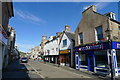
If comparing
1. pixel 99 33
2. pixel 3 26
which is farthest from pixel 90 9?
pixel 3 26

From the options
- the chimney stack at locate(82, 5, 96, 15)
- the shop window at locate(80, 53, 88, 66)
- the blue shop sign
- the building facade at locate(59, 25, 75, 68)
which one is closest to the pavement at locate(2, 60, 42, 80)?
the shop window at locate(80, 53, 88, 66)

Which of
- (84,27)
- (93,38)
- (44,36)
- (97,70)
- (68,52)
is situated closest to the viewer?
(97,70)

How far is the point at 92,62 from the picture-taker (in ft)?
52.6

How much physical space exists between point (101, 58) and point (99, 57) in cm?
32

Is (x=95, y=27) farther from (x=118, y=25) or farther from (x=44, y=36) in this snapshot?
(x=44, y=36)

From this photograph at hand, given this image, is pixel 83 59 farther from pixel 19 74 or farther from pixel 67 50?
pixel 19 74

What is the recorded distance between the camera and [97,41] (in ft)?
48.8

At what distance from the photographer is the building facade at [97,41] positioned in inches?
532

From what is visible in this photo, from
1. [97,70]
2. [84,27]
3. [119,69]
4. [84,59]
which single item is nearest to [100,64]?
[97,70]

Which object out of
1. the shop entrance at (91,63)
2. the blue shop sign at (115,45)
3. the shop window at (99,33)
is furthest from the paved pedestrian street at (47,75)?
the shop window at (99,33)

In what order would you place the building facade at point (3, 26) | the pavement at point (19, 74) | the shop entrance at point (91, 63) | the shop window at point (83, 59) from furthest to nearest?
1. the shop window at point (83, 59)
2. the shop entrance at point (91, 63)
3. the pavement at point (19, 74)
4. the building facade at point (3, 26)

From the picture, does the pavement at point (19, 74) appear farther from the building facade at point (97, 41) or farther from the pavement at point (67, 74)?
the building facade at point (97, 41)

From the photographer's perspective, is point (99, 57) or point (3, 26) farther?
point (99, 57)

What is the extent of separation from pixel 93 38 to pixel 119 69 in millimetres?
5222
